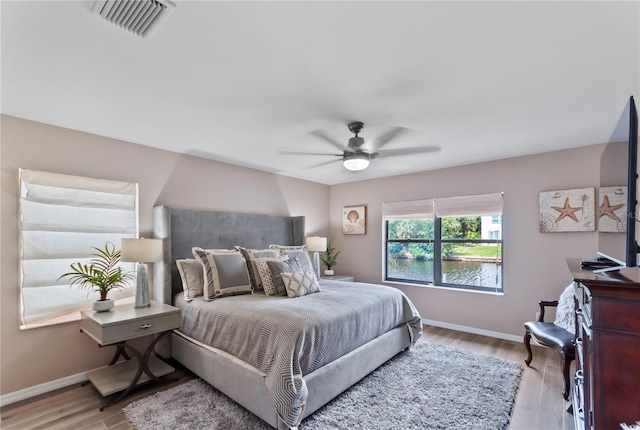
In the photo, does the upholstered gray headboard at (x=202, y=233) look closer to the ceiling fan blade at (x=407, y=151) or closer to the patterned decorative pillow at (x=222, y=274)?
the patterned decorative pillow at (x=222, y=274)

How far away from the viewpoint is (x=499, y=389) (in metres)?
2.58

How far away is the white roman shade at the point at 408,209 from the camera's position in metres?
4.55

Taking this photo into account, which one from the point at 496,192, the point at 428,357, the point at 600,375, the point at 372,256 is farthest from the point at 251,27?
the point at 372,256

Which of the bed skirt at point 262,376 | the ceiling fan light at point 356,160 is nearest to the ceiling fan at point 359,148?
the ceiling fan light at point 356,160

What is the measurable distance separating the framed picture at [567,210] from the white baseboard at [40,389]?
526 cm

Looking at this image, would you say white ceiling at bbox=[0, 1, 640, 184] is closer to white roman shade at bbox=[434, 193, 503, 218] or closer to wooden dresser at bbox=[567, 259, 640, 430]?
white roman shade at bbox=[434, 193, 503, 218]

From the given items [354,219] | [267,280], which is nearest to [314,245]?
[354,219]

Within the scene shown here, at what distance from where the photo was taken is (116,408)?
233cm

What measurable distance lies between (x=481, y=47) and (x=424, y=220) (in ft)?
11.2

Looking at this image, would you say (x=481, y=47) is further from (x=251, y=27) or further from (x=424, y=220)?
(x=424, y=220)

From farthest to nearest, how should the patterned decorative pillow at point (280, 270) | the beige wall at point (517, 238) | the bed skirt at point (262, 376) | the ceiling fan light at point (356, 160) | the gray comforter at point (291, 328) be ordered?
the beige wall at point (517, 238)
the patterned decorative pillow at point (280, 270)
the ceiling fan light at point (356, 160)
the bed skirt at point (262, 376)
the gray comforter at point (291, 328)

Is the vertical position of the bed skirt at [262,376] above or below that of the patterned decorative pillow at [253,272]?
below

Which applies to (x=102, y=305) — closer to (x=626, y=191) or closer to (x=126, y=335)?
(x=126, y=335)

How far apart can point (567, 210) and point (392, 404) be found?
3.00 metres
